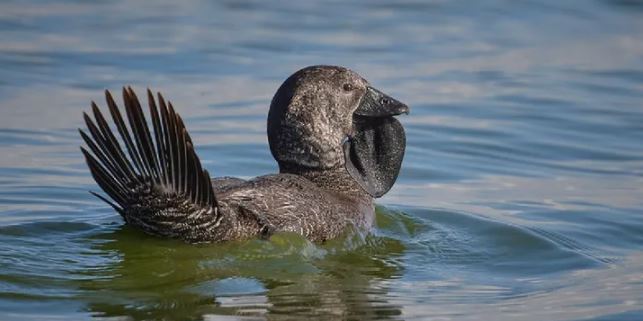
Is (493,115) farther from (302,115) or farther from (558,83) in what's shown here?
(302,115)

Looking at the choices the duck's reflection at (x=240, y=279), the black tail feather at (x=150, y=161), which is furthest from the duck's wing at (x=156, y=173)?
the duck's reflection at (x=240, y=279)

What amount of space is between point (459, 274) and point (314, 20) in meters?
9.03

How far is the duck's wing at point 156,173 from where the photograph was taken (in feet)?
27.5

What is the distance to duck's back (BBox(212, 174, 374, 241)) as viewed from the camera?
916 centimetres

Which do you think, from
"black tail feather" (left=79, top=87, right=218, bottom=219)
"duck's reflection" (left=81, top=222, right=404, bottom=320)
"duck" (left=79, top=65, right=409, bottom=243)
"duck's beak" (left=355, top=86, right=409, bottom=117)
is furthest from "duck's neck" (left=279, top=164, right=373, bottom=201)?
"black tail feather" (left=79, top=87, right=218, bottom=219)

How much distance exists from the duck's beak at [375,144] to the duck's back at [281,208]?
547 mm

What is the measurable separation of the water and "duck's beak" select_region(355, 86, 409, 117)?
80 centimetres

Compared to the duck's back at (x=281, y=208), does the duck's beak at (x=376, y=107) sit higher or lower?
higher

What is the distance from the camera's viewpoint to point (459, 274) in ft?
31.0

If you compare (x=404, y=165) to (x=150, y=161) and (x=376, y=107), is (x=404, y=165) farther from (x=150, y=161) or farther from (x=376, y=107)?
(x=150, y=161)

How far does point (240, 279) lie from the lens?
884 cm

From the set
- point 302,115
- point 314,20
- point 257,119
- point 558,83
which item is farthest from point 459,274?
point 314,20

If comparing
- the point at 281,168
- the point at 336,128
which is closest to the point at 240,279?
the point at 281,168

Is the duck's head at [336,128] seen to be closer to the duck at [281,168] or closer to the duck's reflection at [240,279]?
the duck at [281,168]
